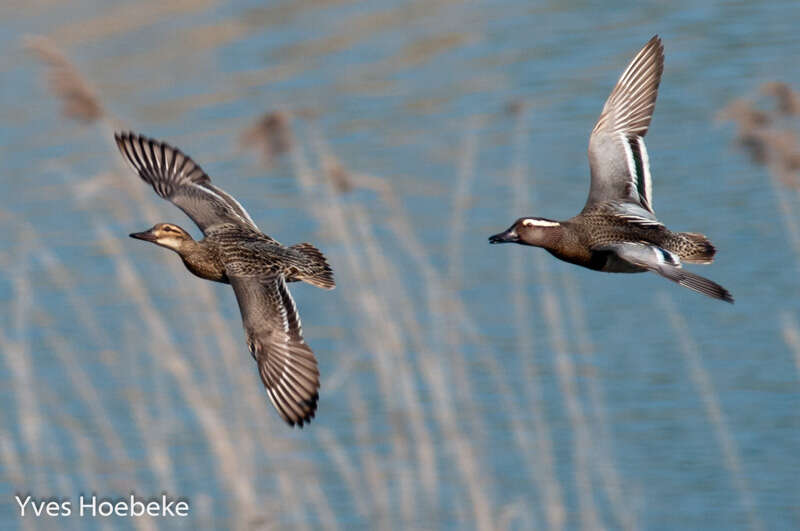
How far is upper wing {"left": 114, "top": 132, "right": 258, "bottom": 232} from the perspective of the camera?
589 centimetres

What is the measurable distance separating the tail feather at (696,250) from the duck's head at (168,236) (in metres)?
1.87

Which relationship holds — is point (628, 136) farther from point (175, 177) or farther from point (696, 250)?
point (175, 177)

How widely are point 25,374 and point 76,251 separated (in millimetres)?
6724

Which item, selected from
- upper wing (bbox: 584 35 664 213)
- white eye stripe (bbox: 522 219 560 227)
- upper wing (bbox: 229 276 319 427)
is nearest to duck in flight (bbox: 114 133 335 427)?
upper wing (bbox: 229 276 319 427)

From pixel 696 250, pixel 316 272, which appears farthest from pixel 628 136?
pixel 316 272

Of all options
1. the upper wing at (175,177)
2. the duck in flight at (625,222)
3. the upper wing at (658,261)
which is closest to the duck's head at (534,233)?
the duck in flight at (625,222)

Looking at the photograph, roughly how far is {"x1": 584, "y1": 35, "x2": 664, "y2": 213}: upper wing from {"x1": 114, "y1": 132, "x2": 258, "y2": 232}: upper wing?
59.5 inches

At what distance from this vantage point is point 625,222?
5340 mm

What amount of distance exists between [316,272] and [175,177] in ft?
4.05

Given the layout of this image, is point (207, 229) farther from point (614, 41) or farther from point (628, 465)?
point (614, 41)

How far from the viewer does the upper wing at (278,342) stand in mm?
4914

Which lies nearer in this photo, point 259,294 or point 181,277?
point 259,294

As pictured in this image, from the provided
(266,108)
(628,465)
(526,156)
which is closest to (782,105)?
(628,465)

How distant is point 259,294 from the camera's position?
501 centimetres
